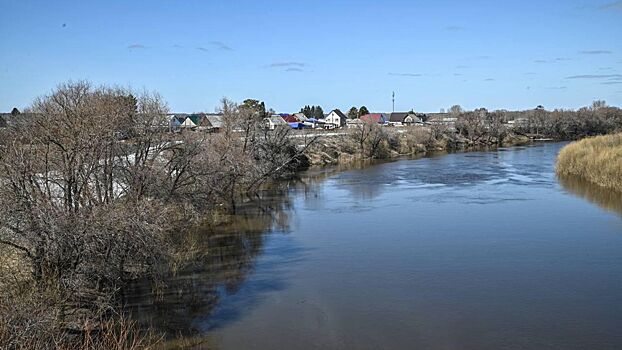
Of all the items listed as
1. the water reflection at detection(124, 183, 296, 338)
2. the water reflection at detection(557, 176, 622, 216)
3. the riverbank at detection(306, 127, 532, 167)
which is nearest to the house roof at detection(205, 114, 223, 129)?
the riverbank at detection(306, 127, 532, 167)

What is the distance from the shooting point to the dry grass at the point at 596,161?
2583cm

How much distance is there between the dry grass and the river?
1.65 meters

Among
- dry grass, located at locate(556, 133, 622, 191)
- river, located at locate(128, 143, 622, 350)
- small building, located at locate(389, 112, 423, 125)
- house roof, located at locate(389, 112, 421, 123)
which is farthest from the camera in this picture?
house roof, located at locate(389, 112, 421, 123)

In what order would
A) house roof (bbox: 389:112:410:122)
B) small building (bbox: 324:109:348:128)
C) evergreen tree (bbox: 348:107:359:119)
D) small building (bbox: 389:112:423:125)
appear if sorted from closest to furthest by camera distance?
1. small building (bbox: 324:109:348:128)
2. small building (bbox: 389:112:423:125)
3. house roof (bbox: 389:112:410:122)
4. evergreen tree (bbox: 348:107:359:119)

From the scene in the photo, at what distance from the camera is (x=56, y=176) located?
12172 millimetres

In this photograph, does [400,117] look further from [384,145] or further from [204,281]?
[204,281]

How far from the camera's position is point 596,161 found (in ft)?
91.3

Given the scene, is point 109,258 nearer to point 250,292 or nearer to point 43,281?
point 43,281

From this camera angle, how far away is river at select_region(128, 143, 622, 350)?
10.6 meters

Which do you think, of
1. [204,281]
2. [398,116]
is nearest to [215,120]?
[204,281]

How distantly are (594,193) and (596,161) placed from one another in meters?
3.48

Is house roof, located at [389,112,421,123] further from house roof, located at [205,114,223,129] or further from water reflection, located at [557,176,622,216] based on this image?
water reflection, located at [557,176,622,216]

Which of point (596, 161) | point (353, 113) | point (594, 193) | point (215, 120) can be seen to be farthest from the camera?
point (353, 113)

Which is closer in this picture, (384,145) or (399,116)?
(384,145)
